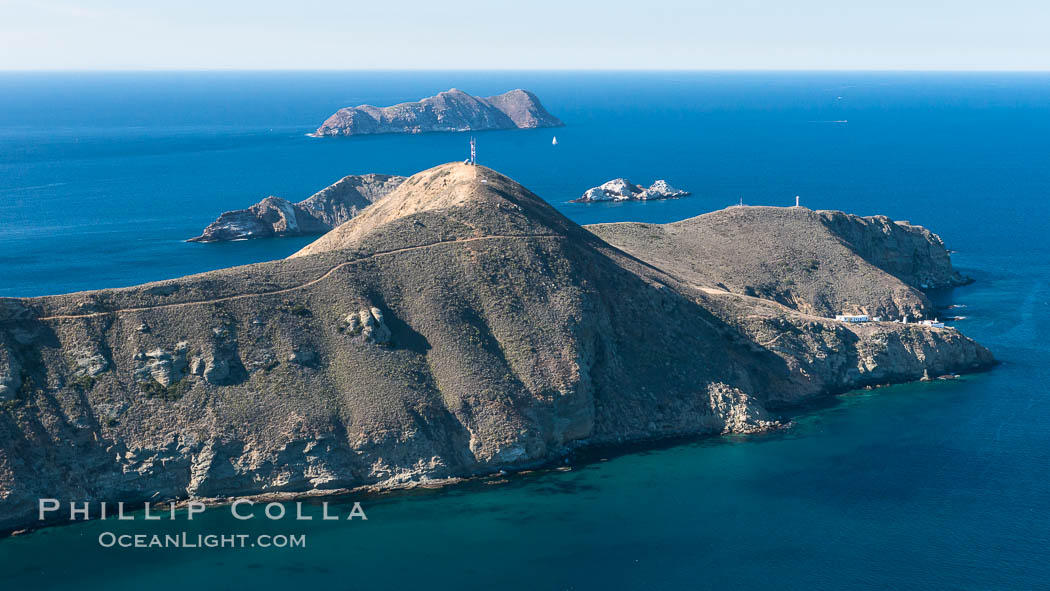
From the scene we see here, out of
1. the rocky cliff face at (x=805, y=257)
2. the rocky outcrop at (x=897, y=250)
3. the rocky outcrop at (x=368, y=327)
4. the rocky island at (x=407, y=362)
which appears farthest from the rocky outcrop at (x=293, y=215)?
the rocky outcrop at (x=368, y=327)

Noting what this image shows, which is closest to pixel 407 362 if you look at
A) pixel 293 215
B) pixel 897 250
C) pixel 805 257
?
pixel 805 257

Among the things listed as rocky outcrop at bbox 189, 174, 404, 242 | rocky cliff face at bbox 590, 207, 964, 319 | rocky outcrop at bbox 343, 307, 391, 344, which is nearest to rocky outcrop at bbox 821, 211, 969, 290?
rocky cliff face at bbox 590, 207, 964, 319

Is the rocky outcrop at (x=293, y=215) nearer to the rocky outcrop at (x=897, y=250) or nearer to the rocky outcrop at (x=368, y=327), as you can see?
the rocky outcrop at (x=897, y=250)

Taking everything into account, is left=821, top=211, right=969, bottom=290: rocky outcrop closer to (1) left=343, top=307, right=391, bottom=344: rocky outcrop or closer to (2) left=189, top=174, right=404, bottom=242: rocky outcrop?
(1) left=343, top=307, right=391, bottom=344: rocky outcrop

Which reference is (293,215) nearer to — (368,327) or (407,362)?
(368,327)

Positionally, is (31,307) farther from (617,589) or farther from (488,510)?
(617,589)
